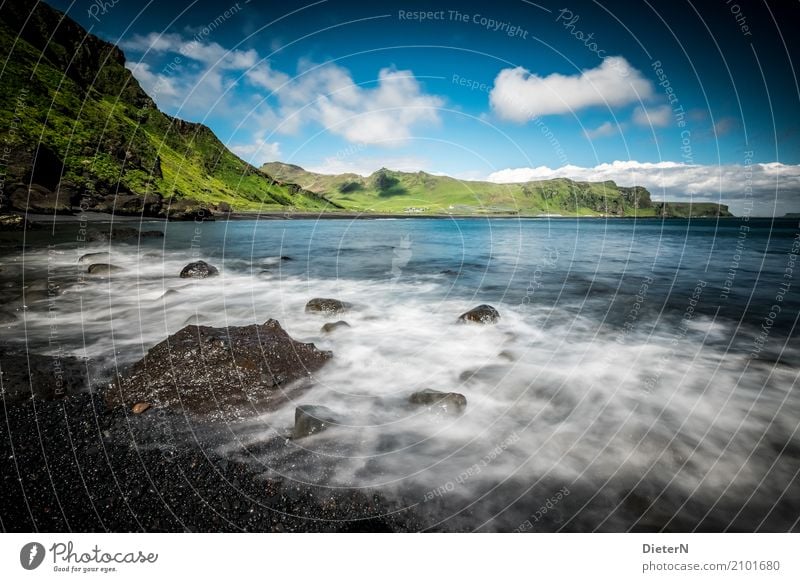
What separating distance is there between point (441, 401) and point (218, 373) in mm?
4018

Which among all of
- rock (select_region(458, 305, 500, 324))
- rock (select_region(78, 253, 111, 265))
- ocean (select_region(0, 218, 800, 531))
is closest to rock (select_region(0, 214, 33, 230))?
rock (select_region(78, 253, 111, 265))

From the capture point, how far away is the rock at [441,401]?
6000 millimetres

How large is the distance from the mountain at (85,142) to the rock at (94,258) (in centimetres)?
1217

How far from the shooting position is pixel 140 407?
5.28 m

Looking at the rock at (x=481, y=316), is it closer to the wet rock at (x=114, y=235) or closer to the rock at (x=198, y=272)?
the rock at (x=198, y=272)

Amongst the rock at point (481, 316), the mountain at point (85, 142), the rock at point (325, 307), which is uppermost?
the mountain at point (85, 142)

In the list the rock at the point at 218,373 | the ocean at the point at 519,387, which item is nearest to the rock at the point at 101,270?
the ocean at the point at 519,387

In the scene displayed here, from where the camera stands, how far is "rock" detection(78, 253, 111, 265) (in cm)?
1974

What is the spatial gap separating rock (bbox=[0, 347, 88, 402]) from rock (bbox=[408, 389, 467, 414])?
19.0 feet

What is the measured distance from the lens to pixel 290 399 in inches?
236

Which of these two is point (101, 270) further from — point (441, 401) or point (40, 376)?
point (441, 401)

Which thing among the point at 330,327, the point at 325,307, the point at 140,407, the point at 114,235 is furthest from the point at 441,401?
the point at 114,235
